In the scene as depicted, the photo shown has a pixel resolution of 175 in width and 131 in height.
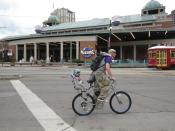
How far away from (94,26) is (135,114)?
85.8 metres

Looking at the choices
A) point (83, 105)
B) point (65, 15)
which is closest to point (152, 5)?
point (65, 15)

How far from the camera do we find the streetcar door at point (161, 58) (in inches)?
1810

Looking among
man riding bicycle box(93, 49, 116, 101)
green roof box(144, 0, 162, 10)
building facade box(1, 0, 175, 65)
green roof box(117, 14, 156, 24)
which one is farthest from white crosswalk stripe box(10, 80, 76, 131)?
green roof box(144, 0, 162, 10)

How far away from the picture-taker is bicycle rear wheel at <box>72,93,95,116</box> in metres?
10.6

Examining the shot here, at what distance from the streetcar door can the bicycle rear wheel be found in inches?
1425

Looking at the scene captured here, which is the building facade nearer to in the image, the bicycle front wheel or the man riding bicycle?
the bicycle front wheel

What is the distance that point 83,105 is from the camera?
10.6m

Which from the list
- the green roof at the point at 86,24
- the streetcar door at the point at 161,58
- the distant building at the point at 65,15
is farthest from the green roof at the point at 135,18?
the streetcar door at the point at 161,58

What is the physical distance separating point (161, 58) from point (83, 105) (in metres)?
36.7

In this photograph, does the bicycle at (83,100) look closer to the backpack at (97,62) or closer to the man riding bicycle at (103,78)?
the man riding bicycle at (103,78)

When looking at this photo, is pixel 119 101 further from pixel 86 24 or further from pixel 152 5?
pixel 152 5

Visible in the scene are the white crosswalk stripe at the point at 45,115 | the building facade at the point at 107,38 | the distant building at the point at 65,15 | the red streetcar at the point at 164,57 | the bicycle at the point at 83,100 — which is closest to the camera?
the white crosswalk stripe at the point at 45,115

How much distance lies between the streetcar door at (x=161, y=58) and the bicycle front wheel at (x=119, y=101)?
1404 inches

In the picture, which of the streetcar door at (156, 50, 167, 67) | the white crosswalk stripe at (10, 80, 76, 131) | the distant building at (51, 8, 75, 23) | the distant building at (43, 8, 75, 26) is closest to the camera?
the white crosswalk stripe at (10, 80, 76, 131)
